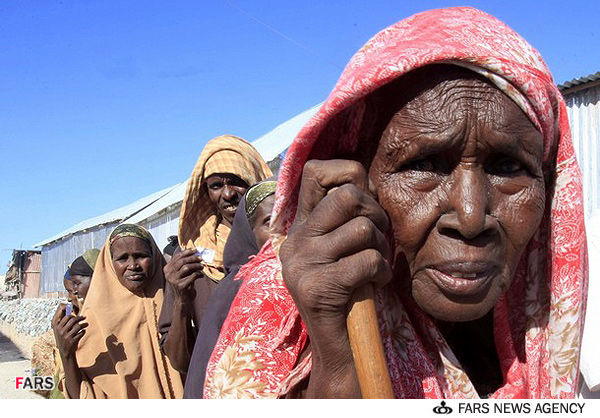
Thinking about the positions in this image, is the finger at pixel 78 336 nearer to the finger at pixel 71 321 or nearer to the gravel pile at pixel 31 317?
the finger at pixel 71 321

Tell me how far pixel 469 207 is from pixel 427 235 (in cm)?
10

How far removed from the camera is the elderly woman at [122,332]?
4664mm

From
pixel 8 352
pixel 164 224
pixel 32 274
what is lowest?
pixel 8 352

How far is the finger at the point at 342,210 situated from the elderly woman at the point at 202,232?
282 centimetres

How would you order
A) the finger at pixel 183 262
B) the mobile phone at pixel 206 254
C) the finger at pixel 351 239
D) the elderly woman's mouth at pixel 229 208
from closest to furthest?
1. the finger at pixel 351 239
2. the finger at pixel 183 262
3. the mobile phone at pixel 206 254
4. the elderly woman's mouth at pixel 229 208

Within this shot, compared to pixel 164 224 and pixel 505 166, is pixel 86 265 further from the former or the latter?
pixel 164 224

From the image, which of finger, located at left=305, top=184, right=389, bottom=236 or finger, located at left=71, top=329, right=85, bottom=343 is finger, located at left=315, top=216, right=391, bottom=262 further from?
finger, located at left=71, top=329, right=85, bottom=343

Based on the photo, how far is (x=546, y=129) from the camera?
1.30 metres

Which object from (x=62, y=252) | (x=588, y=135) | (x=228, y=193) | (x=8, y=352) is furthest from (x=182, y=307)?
(x=62, y=252)

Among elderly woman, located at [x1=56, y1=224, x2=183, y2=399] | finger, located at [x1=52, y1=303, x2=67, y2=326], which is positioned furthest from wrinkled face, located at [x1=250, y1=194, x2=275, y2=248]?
finger, located at [x1=52, y1=303, x2=67, y2=326]

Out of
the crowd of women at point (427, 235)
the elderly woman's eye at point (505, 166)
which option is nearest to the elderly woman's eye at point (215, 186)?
the crowd of women at point (427, 235)

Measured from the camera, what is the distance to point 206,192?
16.0 feet
